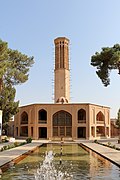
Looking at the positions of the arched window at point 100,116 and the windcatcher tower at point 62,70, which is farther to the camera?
the windcatcher tower at point 62,70

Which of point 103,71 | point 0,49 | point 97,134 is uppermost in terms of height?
point 0,49

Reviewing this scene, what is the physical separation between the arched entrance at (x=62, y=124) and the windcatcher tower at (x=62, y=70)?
31.8ft

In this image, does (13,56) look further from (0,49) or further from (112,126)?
(112,126)

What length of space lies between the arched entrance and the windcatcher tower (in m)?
9.70

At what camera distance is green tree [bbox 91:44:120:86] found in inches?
794

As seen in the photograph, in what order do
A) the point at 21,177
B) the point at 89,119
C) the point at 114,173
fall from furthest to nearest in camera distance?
the point at 89,119 < the point at 114,173 < the point at 21,177

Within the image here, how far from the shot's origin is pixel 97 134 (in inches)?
1903

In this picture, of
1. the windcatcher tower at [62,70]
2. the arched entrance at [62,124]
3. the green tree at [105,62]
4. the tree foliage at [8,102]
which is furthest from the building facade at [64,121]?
the green tree at [105,62]

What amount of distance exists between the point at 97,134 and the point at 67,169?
123 ft

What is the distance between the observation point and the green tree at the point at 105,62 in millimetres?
20169

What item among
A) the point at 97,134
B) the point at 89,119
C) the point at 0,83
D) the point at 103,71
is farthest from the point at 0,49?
the point at 97,134

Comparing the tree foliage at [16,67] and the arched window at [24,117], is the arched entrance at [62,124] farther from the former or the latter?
the tree foliage at [16,67]

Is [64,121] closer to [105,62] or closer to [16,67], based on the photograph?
[16,67]

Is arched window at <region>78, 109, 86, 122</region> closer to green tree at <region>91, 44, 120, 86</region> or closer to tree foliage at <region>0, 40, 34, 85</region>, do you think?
tree foliage at <region>0, 40, 34, 85</region>
